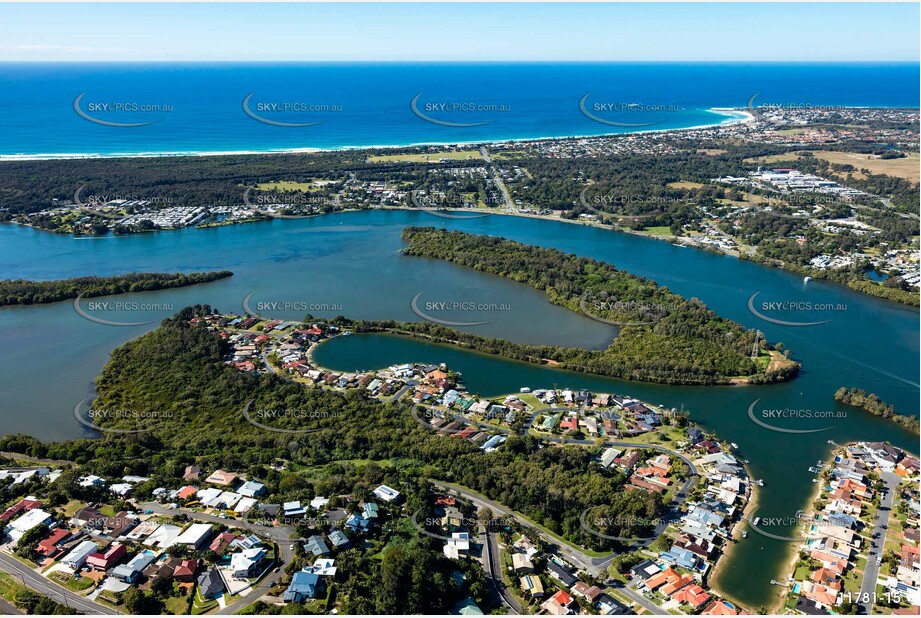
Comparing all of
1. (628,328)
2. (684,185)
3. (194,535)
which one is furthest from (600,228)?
(194,535)

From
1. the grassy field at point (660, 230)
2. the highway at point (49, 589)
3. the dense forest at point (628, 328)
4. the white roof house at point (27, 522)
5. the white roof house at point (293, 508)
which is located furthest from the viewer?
the grassy field at point (660, 230)

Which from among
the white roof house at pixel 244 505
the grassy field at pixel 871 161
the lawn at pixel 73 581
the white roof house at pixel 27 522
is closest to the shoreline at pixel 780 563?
the white roof house at pixel 244 505

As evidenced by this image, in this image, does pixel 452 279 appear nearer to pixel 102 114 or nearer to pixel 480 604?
pixel 480 604

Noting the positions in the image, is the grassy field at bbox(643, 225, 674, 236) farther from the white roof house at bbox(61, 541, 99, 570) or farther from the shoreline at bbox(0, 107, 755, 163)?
the white roof house at bbox(61, 541, 99, 570)

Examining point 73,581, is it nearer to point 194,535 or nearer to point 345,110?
point 194,535

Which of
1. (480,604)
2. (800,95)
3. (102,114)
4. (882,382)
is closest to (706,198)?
(882,382)

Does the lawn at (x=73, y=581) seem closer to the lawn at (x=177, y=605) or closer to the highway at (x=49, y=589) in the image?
the highway at (x=49, y=589)
